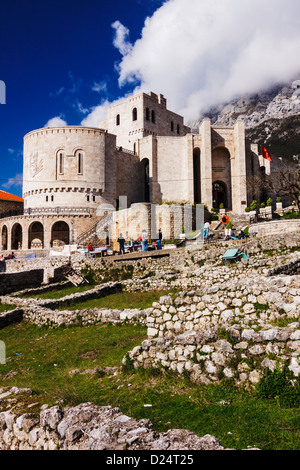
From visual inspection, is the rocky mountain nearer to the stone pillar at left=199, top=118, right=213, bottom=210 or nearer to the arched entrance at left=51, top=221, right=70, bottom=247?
the stone pillar at left=199, top=118, right=213, bottom=210

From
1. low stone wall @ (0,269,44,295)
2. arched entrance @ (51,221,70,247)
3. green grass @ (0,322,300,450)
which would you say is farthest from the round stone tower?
green grass @ (0,322,300,450)

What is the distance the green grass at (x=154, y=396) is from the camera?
13.4 feet

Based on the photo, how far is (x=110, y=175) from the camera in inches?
1727

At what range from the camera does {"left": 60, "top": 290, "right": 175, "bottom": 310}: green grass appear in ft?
47.9

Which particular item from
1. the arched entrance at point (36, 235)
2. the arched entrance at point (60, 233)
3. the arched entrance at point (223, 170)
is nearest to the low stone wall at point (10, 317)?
the arched entrance at point (60, 233)

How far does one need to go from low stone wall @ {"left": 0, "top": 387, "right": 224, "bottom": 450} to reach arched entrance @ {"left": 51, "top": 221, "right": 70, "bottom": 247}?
35603mm

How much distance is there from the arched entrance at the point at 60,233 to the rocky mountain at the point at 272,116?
71.8m

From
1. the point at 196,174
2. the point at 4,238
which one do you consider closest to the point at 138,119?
the point at 196,174

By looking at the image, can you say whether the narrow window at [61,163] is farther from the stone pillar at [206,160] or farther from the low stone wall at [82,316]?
the low stone wall at [82,316]

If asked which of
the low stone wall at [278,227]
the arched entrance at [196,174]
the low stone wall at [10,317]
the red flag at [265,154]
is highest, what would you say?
the red flag at [265,154]

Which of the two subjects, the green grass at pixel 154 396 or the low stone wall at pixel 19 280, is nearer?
the green grass at pixel 154 396

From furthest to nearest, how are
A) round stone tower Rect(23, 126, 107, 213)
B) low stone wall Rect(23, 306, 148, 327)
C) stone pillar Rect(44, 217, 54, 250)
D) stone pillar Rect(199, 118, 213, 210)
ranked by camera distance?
stone pillar Rect(199, 118, 213, 210), round stone tower Rect(23, 126, 107, 213), stone pillar Rect(44, 217, 54, 250), low stone wall Rect(23, 306, 148, 327)
